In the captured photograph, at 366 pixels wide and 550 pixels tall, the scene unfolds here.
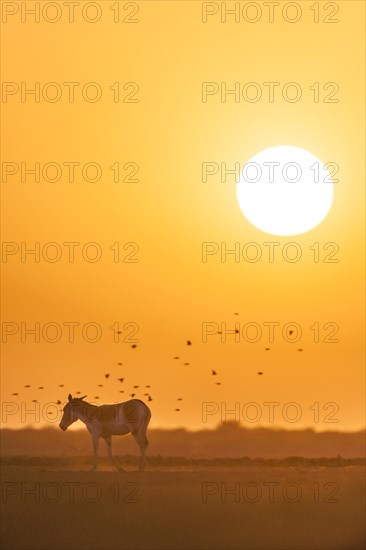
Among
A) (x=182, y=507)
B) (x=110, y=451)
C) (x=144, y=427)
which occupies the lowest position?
(x=182, y=507)

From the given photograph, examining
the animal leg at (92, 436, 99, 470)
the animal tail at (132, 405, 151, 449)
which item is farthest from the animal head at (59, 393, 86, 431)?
the animal tail at (132, 405, 151, 449)

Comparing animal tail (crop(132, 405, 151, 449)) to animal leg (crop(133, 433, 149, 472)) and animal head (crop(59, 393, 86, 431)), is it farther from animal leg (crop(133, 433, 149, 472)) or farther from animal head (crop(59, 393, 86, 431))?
animal head (crop(59, 393, 86, 431))

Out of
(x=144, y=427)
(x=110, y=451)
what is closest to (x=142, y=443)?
(x=144, y=427)

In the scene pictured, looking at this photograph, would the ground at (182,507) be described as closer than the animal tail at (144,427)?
Yes

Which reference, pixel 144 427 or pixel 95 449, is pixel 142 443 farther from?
pixel 95 449

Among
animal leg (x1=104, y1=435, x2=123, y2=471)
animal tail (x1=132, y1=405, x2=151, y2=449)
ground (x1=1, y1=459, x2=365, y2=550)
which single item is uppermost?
animal tail (x1=132, y1=405, x2=151, y2=449)

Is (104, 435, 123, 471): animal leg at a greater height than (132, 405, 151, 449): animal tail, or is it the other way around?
(132, 405, 151, 449): animal tail

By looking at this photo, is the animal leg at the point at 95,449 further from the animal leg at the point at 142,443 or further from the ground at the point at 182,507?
the animal leg at the point at 142,443

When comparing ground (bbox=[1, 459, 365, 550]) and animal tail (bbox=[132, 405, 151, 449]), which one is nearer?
ground (bbox=[1, 459, 365, 550])

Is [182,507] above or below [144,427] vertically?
below

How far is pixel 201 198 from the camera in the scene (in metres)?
6.25

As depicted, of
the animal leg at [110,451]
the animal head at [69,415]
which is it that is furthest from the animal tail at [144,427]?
the animal head at [69,415]

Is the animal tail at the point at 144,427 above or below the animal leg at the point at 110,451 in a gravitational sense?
above

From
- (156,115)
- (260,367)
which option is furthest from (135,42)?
(260,367)
